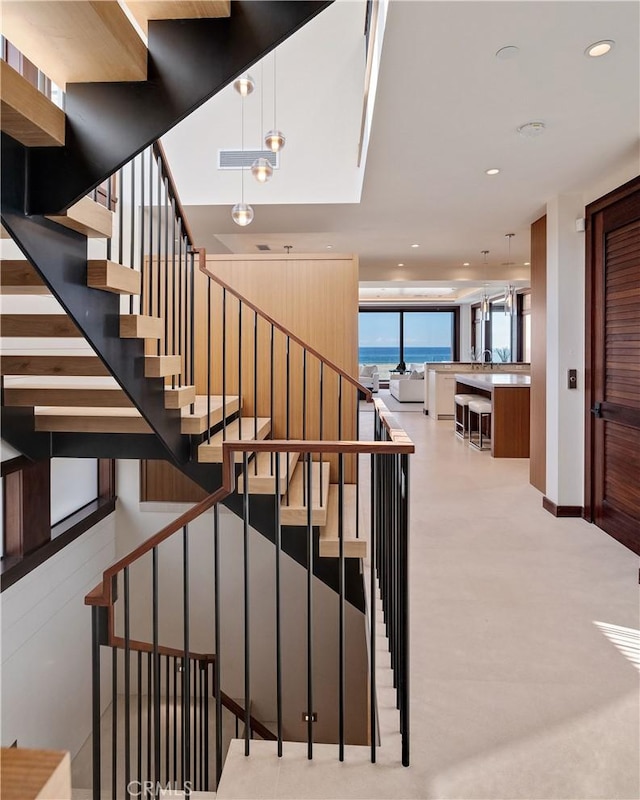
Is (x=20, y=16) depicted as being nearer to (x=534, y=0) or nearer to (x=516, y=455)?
(x=534, y=0)

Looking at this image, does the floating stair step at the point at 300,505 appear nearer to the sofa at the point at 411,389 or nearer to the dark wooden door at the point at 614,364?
the dark wooden door at the point at 614,364

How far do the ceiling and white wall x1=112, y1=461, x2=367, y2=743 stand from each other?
327 centimetres

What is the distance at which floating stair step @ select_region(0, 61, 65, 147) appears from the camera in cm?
135

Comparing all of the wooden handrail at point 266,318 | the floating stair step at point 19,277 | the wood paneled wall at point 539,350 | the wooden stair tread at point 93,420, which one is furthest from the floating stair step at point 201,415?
the wood paneled wall at point 539,350

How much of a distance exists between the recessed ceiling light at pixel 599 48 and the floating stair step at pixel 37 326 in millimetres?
2616

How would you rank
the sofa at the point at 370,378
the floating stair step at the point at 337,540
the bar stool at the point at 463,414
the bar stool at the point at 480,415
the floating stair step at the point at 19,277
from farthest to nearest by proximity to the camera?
1. the sofa at the point at 370,378
2. the bar stool at the point at 463,414
3. the bar stool at the point at 480,415
4. the floating stair step at the point at 337,540
5. the floating stair step at the point at 19,277

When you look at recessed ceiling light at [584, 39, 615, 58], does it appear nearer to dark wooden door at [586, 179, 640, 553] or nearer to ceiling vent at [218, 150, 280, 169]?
dark wooden door at [586, 179, 640, 553]

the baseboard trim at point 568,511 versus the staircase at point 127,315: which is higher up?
the staircase at point 127,315

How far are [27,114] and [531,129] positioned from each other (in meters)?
2.66

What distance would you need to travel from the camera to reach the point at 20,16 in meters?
1.33

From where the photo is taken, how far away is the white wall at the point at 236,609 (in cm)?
495

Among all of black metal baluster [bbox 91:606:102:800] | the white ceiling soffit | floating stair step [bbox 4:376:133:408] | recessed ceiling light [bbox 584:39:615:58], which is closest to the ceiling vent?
the white ceiling soffit

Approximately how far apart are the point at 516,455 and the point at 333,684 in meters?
3.45

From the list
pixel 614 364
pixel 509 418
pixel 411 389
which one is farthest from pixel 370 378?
pixel 614 364
